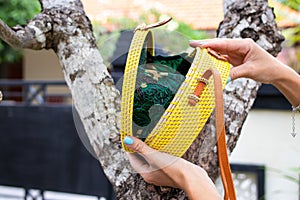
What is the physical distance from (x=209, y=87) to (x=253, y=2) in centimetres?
51

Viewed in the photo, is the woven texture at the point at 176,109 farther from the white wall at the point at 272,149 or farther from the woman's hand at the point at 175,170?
the white wall at the point at 272,149

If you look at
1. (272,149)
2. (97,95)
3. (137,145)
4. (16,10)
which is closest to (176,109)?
(137,145)

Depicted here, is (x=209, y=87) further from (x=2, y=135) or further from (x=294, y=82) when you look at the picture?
(x=2, y=135)

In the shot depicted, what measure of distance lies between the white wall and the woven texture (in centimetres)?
213

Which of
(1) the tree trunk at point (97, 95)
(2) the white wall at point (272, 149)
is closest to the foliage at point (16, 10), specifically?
(2) the white wall at point (272, 149)

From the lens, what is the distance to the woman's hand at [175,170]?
3.40 feet

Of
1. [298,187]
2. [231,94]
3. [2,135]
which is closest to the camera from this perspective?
[231,94]

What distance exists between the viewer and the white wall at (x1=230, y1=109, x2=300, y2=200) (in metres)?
3.12

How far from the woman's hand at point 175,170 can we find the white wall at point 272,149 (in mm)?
2100

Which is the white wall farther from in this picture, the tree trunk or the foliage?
the foliage

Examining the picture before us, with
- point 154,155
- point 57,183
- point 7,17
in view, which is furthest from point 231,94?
point 7,17

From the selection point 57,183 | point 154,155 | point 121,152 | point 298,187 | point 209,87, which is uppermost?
point 209,87

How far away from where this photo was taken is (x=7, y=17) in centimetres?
754

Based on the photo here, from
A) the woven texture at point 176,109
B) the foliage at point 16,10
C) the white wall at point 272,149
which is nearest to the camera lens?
the woven texture at point 176,109
